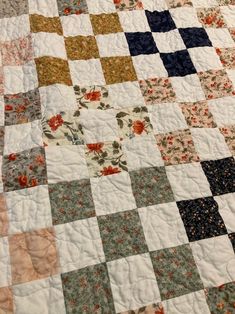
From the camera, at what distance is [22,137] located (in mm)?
1219

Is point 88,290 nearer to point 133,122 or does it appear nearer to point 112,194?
point 112,194

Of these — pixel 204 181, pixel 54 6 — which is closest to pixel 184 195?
pixel 204 181

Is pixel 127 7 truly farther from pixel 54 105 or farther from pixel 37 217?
pixel 37 217

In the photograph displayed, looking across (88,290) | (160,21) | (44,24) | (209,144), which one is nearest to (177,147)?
(209,144)

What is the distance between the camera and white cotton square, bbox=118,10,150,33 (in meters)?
1.56

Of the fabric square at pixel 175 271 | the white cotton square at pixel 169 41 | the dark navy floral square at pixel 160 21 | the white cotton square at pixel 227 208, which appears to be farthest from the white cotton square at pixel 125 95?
the fabric square at pixel 175 271

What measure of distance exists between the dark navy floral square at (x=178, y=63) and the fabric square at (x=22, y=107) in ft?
1.87

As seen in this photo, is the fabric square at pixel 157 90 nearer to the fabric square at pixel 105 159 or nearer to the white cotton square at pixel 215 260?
the fabric square at pixel 105 159

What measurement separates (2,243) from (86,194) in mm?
297

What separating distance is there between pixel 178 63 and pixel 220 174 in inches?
21.6

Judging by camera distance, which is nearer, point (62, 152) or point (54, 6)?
point (62, 152)

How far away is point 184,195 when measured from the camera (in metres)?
1.17

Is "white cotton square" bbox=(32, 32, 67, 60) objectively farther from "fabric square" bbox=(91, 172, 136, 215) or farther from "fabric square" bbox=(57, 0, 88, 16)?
"fabric square" bbox=(91, 172, 136, 215)

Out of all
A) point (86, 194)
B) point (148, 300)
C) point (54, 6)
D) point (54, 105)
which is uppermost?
point (54, 6)
